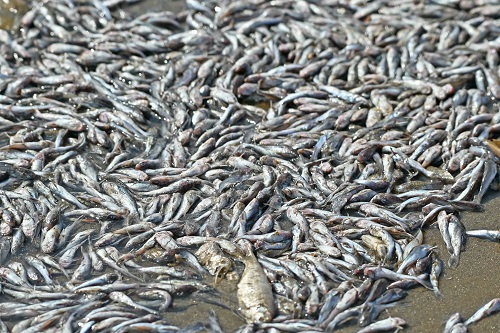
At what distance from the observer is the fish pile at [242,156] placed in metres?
6.31

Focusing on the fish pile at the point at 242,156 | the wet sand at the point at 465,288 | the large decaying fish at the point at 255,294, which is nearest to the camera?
the large decaying fish at the point at 255,294

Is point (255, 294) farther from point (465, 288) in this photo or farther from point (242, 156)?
point (242, 156)

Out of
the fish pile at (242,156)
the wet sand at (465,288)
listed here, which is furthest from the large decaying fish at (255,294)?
the wet sand at (465,288)

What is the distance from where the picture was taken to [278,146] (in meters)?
8.00

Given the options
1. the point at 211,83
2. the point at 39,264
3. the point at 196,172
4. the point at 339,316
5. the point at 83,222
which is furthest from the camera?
the point at 211,83

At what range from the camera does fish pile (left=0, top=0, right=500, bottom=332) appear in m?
6.31

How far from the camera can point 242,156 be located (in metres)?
7.84

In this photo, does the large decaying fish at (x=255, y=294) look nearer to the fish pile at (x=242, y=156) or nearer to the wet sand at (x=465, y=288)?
the fish pile at (x=242, y=156)

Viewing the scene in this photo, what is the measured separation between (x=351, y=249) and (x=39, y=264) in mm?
2721

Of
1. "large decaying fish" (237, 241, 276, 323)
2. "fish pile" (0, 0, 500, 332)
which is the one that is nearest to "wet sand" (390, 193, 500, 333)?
"fish pile" (0, 0, 500, 332)

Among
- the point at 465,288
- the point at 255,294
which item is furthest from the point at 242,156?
the point at 465,288

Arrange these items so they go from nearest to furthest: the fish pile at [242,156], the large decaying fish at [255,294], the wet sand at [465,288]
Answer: the large decaying fish at [255,294]
the wet sand at [465,288]
the fish pile at [242,156]

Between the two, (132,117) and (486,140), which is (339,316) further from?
(132,117)

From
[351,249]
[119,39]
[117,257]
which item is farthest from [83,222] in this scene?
[119,39]
